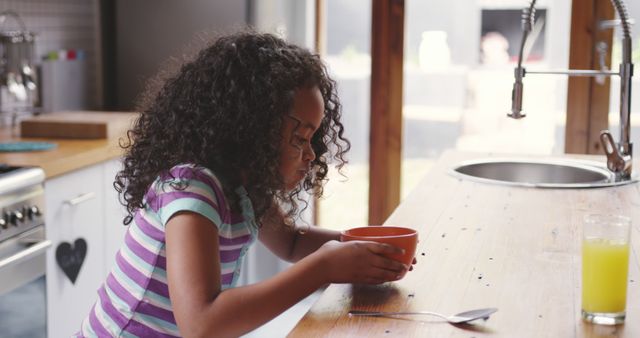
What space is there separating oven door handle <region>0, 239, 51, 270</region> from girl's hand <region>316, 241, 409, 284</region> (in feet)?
4.08

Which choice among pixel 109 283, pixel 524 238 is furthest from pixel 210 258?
pixel 524 238

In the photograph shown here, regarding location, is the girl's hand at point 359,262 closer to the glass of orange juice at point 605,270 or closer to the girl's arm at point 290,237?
the glass of orange juice at point 605,270

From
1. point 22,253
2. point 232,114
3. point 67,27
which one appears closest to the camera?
point 232,114

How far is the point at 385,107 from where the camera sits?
11.9 feet

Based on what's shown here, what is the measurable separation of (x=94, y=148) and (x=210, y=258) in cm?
160

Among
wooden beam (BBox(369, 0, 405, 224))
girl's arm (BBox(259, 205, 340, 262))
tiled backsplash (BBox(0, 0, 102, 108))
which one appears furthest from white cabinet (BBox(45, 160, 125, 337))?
wooden beam (BBox(369, 0, 405, 224))

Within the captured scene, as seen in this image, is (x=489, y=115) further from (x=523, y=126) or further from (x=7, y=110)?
(x=7, y=110)

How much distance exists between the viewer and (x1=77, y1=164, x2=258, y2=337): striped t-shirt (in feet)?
4.22

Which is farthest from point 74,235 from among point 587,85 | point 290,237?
point 587,85

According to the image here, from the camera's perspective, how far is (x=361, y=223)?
3.83 m

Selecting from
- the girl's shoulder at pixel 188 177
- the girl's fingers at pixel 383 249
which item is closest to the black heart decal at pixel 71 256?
the girl's shoulder at pixel 188 177

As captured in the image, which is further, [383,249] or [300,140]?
[300,140]

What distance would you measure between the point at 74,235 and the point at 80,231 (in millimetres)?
32

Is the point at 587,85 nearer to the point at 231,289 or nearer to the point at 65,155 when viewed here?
the point at 65,155
